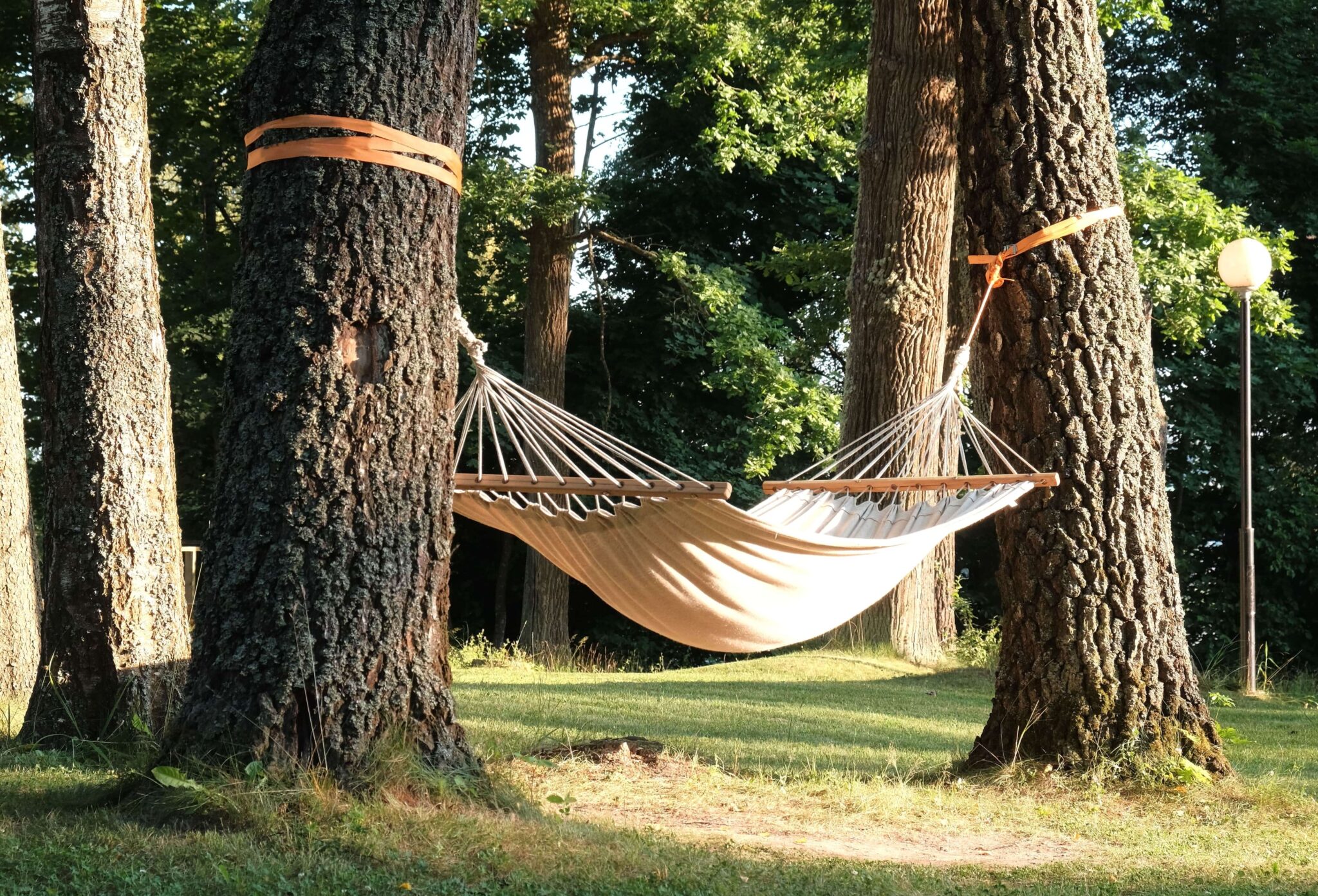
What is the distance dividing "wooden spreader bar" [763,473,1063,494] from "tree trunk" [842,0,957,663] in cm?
321

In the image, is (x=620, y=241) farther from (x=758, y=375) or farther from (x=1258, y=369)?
(x=1258, y=369)

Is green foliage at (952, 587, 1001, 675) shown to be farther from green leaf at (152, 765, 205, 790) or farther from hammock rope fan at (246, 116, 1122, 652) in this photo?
green leaf at (152, 765, 205, 790)

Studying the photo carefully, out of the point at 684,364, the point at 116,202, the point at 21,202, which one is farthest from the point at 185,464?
the point at 116,202

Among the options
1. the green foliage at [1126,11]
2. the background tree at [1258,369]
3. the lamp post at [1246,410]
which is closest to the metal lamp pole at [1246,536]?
the lamp post at [1246,410]

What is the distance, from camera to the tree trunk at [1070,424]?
11.7 ft

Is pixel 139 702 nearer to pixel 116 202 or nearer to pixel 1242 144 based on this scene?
pixel 116 202

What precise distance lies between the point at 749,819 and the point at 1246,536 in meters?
4.52

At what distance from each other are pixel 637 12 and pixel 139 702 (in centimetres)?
855

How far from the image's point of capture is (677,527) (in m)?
2.96

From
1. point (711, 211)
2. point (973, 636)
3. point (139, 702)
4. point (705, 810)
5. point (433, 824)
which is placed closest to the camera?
point (433, 824)

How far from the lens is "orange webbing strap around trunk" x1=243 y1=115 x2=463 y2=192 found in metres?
2.69

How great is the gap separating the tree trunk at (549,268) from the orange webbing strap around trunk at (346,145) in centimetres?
757

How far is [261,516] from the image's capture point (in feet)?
8.46

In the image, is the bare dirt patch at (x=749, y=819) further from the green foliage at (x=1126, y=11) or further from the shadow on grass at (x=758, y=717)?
the green foliage at (x=1126, y=11)
